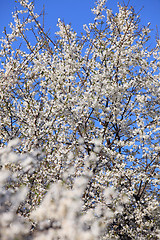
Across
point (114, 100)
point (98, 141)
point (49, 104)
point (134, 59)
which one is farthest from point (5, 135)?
point (134, 59)

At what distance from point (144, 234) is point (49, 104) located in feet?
15.2

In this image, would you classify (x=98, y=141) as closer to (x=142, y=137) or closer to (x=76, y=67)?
(x=142, y=137)

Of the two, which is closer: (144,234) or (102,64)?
(144,234)

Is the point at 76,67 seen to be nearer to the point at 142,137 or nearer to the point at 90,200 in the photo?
the point at 142,137

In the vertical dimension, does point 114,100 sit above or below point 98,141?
above

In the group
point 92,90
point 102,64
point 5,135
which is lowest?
point 5,135

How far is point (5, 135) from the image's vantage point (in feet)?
23.5

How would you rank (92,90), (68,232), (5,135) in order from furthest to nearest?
1. (5,135)
2. (92,90)
3. (68,232)

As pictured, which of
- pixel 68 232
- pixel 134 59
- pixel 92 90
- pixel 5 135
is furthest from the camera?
pixel 134 59

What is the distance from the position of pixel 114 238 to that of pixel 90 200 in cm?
141

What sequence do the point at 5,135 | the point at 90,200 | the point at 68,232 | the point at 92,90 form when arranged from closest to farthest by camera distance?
the point at 68,232 < the point at 90,200 < the point at 92,90 < the point at 5,135

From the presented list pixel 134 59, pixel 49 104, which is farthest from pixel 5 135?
pixel 134 59

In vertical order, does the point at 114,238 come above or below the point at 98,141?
below

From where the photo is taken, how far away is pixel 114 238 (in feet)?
21.2
